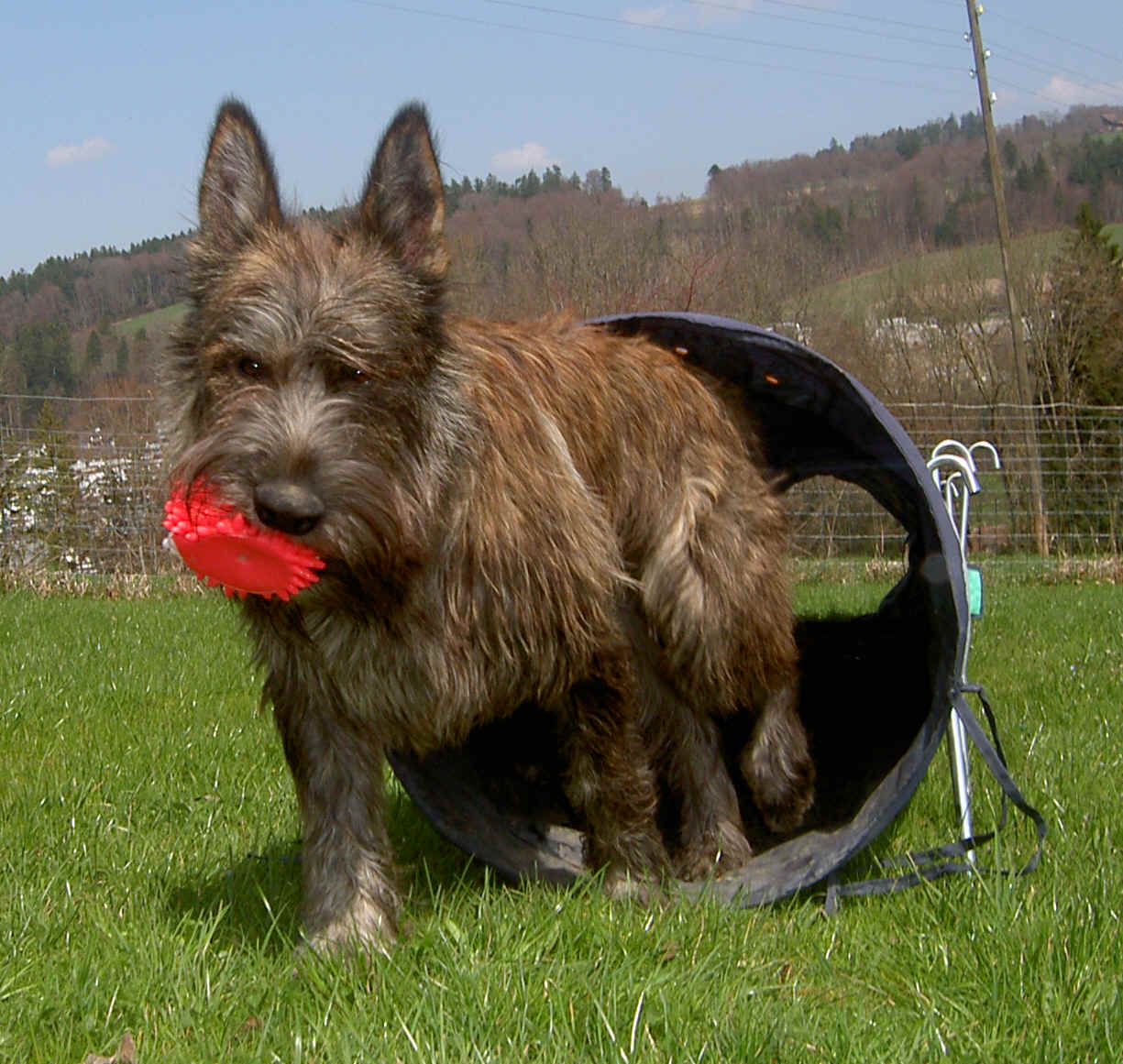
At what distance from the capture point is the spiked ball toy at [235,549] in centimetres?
295

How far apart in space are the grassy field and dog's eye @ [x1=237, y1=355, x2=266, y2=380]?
1530 mm

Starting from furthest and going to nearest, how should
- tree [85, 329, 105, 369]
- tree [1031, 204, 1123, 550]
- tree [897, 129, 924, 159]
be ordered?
1. tree [897, 129, 924, 159]
2. tree [85, 329, 105, 369]
3. tree [1031, 204, 1123, 550]

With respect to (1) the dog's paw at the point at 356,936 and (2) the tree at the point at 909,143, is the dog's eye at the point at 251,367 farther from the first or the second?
(2) the tree at the point at 909,143

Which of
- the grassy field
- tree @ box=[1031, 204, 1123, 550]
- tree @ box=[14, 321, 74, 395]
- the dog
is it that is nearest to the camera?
the grassy field

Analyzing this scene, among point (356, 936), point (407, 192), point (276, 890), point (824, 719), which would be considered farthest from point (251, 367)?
point (824, 719)

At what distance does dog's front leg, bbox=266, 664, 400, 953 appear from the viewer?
11.8 ft

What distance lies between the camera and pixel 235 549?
2.97m

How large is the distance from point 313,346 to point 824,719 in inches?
153

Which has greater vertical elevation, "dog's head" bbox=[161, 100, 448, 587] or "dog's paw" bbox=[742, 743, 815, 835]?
"dog's head" bbox=[161, 100, 448, 587]

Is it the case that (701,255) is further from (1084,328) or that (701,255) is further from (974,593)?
(974,593)

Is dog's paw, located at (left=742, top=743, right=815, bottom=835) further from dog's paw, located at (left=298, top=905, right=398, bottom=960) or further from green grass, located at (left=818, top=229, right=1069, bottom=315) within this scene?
green grass, located at (left=818, top=229, right=1069, bottom=315)

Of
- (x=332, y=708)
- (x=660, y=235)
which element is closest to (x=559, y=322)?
(x=332, y=708)

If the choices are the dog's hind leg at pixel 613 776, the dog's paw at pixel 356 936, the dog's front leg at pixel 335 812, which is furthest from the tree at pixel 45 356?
the dog's paw at pixel 356 936

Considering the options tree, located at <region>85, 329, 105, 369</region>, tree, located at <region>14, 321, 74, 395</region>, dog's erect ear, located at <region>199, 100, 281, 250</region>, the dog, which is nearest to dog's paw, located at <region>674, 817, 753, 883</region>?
the dog
